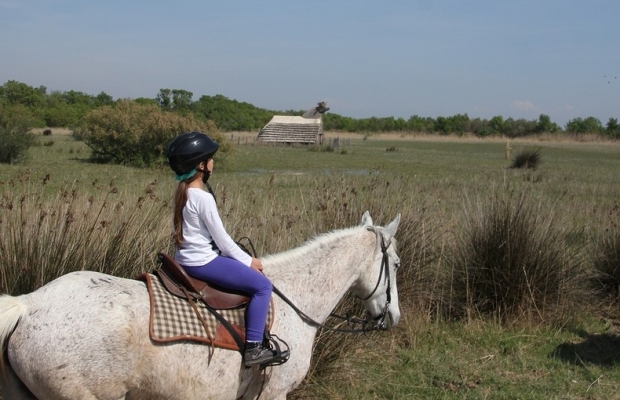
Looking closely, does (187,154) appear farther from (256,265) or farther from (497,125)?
(497,125)

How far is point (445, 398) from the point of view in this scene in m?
6.17

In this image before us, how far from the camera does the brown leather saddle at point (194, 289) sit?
4.02m

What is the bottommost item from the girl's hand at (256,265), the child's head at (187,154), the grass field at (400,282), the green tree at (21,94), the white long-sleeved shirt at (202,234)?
the grass field at (400,282)

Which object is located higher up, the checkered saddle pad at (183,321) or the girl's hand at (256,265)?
the girl's hand at (256,265)

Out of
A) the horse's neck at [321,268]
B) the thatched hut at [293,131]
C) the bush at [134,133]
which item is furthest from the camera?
the thatched hut at [293,131]

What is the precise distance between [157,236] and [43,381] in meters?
2.80

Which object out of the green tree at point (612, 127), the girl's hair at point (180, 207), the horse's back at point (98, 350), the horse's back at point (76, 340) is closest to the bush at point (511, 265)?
the girl's hair at point (180, 207)

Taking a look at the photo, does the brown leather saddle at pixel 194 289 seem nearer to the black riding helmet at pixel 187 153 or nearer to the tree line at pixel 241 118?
the black riding helmet at pixel 187 153

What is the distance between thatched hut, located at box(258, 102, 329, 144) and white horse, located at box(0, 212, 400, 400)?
2028 inches

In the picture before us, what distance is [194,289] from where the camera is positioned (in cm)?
405

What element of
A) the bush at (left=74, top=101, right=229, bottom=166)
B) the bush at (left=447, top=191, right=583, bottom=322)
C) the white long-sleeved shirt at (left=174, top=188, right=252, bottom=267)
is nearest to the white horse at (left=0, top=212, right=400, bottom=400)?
the white long-sleeved shirt at (left=174, top=188, right=252, bottom=267)

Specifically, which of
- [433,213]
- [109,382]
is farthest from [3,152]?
[109,382]

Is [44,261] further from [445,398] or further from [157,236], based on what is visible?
[445,398]

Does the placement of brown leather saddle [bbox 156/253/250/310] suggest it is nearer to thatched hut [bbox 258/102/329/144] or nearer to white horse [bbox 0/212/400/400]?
white horse [bbox 0/212/400/400]
